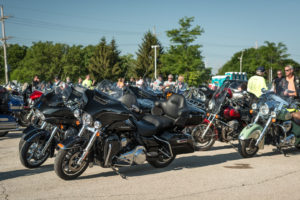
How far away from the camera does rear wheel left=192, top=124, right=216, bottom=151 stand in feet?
26.3

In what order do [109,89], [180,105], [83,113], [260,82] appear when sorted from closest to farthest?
1. [83,113]
2. [180,105]
3. [109,89]
4. [260,82]

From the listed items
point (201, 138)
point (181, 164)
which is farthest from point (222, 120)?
point (181, 164)

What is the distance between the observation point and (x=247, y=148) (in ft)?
23.5

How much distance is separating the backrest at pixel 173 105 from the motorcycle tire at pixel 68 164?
1777 mm

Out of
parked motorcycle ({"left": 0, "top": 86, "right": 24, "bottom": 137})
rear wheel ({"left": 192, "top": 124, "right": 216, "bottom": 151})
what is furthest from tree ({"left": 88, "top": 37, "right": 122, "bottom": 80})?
rear wheel ({"left": 192, "top": 124, "right": 216, "bottom": 151})

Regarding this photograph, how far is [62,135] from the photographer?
6445mm

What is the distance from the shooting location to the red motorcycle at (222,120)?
8.05m

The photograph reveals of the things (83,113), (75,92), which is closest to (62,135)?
(75,92)

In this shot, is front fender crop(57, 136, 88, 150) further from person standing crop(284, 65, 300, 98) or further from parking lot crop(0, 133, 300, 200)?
person standing crop(284, 65, 300, 98)

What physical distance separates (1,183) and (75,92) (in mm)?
1911

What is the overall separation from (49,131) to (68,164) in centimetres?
155

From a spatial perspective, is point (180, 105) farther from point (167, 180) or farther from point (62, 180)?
point (62, 180)

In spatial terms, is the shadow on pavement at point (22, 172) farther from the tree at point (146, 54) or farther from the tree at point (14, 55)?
the tree at point (14, 55)

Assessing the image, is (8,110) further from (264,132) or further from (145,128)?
(264,132)
